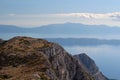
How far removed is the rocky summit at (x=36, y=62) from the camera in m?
142

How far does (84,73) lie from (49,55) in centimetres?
2805

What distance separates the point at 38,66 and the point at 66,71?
31.9 metres

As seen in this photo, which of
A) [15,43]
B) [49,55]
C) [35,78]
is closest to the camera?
[35,78]

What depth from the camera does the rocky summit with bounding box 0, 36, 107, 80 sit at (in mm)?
141575

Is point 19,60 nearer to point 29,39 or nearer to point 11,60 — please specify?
point 11,60

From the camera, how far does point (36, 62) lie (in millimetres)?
153000

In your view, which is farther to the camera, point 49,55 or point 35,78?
point 49,55

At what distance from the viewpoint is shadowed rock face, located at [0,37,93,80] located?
142 meters

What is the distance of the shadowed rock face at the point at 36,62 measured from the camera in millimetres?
141625

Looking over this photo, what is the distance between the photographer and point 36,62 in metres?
153

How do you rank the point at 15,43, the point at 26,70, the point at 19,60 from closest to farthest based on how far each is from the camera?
1. the point at 26,70
2. the point at 19,60
3. the point at 15,43

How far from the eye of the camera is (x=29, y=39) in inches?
7672

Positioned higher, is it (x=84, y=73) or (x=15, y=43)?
(x=15, y=43)

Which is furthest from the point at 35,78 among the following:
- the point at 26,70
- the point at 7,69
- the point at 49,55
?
the point at 49,55
